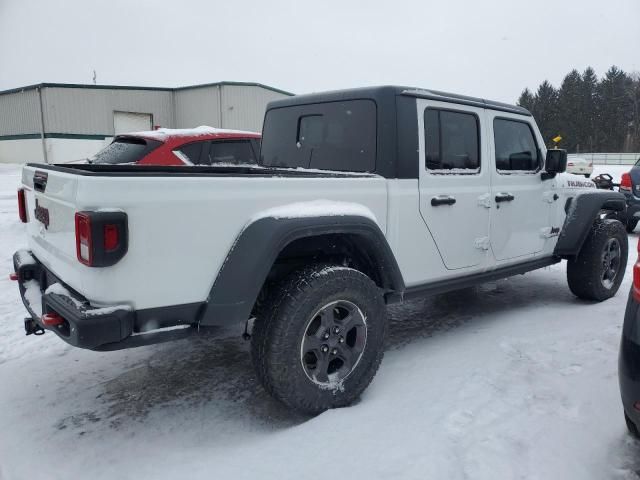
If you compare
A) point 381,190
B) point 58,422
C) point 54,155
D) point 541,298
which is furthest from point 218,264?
point 54,155

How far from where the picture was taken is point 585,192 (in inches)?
193

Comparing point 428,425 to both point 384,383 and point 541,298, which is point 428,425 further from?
point 541,298

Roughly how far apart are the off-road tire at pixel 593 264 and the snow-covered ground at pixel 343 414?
0.62m

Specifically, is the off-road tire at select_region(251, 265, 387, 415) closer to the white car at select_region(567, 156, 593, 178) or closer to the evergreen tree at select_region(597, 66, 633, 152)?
the white car at select_region(567, 156, 593, 178)

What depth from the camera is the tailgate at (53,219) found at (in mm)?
2340

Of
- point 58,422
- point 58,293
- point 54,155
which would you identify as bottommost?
point 58,422

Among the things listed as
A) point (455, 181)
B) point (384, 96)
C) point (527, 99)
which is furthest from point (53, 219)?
point (527, 99)

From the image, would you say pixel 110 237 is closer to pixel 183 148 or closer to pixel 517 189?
pixel 517 189

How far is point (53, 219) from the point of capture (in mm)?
2611

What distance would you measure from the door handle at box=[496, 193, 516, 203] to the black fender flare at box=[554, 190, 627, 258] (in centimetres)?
102

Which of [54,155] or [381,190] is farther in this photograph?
[54,155]

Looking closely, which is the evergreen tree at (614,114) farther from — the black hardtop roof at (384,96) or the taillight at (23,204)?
the taillight at (23,204)

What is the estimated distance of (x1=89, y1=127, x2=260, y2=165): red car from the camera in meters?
5.77

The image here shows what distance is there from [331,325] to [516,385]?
4.07 feet
